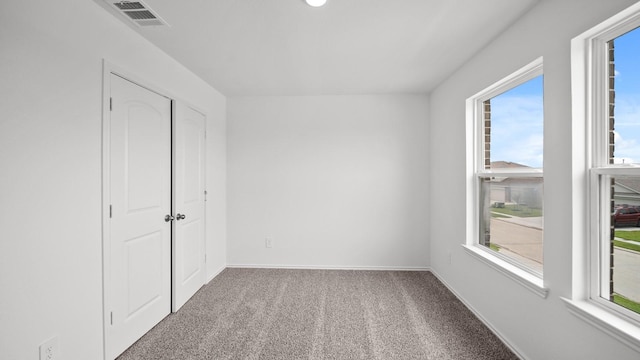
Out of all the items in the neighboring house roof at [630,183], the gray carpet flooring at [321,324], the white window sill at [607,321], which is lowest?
the gray carpet flooring at [321,324]

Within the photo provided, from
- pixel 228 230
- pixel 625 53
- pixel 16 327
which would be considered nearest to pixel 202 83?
pixel 228 230

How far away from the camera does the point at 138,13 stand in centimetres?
181

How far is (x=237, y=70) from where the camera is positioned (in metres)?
2.85

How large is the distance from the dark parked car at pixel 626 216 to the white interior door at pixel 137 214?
3040 millimetres

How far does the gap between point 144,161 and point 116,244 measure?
0.67m

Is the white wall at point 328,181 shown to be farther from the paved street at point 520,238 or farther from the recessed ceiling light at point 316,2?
the recessed ceiling light at point 316,2

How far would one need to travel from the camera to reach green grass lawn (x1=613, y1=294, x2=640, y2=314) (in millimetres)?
1292

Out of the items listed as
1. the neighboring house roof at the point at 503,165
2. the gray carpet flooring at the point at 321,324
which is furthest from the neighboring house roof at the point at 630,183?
the gray carpet flooring at the point at 321,324

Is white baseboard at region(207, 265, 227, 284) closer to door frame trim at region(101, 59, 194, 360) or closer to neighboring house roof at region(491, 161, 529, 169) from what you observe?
door frame trim at region(101, 59, 194, 360)

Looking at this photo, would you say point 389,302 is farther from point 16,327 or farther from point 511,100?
point 16,327

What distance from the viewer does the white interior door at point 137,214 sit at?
187 cm

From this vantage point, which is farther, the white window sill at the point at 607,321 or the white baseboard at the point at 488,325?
the white baseboard at the point at 488,325

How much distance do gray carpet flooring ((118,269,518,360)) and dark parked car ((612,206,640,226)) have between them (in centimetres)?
117

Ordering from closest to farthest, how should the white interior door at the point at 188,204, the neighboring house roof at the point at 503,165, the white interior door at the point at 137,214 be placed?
the white interior door at the point at 137,214 < the neighboring house roof at the point at 503,165 < the white interior door at the point at 188,204
